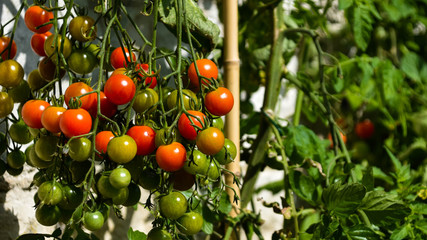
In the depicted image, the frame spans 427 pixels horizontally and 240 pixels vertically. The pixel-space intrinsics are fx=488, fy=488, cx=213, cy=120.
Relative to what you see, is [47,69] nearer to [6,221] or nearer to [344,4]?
[6,221]

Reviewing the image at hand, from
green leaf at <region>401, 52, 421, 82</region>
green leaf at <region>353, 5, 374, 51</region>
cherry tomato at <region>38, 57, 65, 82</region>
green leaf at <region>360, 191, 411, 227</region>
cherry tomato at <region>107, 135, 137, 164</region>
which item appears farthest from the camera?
green leaf at <region>401, 52, 421, 82</region>

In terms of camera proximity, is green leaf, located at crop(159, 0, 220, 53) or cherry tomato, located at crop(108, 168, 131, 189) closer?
cherry tomato, located at crop(108, 168, 131, 189)

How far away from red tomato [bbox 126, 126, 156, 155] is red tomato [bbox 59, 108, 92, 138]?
0.05 m

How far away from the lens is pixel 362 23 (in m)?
1.04

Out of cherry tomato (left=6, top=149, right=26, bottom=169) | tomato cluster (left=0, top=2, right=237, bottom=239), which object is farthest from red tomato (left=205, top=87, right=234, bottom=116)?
cherry tomato (left=6, top=149, right=26, bottom=169)

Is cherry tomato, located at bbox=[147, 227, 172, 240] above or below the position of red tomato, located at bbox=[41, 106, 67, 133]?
below

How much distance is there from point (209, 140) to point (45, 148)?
223mm

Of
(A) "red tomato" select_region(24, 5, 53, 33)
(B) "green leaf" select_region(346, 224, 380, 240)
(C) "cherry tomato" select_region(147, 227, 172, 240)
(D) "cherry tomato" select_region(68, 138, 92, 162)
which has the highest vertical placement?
(A) "red tomato" select_region(24, 5, 53, 33)

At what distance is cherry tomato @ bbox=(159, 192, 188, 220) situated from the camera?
1.99 feet

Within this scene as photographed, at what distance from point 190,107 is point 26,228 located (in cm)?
46

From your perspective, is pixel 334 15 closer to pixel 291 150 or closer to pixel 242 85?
pixel 242 85

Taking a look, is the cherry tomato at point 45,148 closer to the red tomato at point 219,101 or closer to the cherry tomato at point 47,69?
the cherry tomato at point 47,69

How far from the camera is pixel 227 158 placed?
650 mm

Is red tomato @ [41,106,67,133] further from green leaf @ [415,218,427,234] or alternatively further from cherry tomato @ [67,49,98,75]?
green leaf @ [415,218,427,234]
